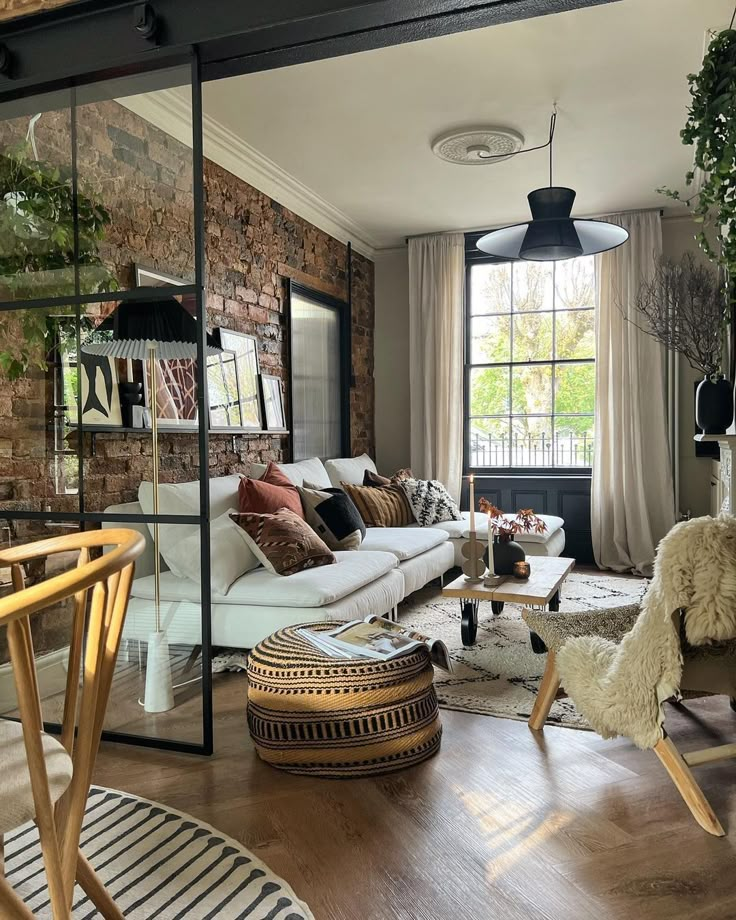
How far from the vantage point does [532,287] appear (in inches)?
261

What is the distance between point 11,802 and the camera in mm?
1208

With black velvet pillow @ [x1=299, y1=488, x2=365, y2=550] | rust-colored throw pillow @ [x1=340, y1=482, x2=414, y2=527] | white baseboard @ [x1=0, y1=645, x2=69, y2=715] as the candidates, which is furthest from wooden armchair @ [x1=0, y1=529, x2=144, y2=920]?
rust-colored throw pillow @ [x1=340, y1=482, x2=414, y2=527]

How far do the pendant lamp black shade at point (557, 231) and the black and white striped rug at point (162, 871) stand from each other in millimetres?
3041

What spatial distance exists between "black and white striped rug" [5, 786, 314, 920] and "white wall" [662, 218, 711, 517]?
5.10 meters

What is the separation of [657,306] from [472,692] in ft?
11.1

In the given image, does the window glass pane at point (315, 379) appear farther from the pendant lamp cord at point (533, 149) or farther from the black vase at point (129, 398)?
the black vase at point (129, 398)

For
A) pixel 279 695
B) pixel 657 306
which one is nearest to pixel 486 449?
pixel 657 306

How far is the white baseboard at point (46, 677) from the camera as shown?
262 centimetres

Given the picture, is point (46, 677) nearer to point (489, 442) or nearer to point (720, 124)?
point (720, 124)

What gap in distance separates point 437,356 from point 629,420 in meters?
1.70

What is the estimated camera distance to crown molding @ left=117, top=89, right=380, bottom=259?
8.37 ft

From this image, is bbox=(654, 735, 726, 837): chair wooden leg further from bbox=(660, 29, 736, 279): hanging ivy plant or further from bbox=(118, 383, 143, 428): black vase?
bbox=(118, 383, 143, 428): black vase

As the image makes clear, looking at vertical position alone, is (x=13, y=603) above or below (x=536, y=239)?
below

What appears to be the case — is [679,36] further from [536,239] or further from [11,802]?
[11,802]
